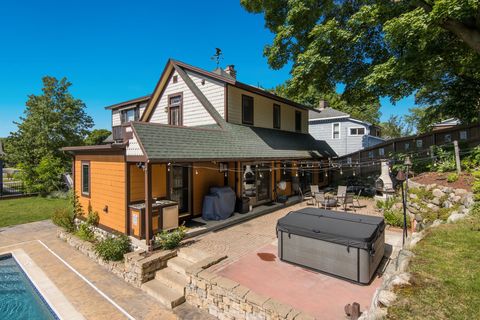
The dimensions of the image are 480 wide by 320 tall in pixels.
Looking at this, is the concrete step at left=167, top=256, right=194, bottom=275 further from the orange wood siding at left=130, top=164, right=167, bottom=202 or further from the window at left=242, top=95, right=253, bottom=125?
the window at left=242, top=95, right=253, bottom=125

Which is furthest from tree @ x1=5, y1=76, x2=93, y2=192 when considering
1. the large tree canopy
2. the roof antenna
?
the large tree canopy

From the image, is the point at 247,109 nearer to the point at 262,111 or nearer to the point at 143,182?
the point at 262,111

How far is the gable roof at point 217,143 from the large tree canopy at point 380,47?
11.8 ft

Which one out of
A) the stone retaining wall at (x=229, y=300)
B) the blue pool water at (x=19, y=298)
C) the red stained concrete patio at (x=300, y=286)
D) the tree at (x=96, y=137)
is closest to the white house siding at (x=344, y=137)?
the red stained concrete patio at (x=300, y=286)

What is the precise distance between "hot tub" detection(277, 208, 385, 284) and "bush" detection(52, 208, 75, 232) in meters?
9.31

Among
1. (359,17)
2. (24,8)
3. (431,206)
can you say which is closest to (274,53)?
(359,17)

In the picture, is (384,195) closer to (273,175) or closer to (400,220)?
(400,220)

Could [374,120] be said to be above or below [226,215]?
above

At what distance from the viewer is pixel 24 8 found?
39.9ft

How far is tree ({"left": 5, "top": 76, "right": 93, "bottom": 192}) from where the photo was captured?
19969 millimetres

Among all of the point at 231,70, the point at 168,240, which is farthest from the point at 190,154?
the point at 231,70

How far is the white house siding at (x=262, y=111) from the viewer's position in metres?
12.7

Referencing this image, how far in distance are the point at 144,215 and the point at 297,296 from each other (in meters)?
5.25

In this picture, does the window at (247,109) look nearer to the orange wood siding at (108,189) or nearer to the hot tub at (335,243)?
the orange wood siding at (108,189)
